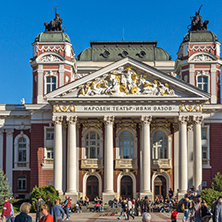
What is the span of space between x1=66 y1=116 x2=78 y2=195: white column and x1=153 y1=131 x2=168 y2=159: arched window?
10.2m

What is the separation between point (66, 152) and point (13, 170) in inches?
371

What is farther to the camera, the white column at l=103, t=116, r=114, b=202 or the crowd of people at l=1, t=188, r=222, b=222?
the white column at l=103, t=116, r=114, b=202

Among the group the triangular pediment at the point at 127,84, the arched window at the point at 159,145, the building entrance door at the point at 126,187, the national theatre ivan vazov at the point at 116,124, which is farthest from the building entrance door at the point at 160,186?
the triangular pediment at the point at 127,84

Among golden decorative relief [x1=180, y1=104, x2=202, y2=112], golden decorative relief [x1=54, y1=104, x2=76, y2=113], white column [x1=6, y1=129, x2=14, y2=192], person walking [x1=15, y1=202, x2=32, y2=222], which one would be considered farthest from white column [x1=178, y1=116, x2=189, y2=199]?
person walking [x1=15, y1=202, x2=32, y2=222]

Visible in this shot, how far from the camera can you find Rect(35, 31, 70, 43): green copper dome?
6391 centimetres

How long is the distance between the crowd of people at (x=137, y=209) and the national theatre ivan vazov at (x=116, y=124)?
2367 millimetres

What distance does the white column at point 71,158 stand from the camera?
55250 mm

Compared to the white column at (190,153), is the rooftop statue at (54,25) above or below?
above

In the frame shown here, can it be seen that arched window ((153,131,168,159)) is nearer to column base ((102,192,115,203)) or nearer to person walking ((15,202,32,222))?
column base ((102,192,115,203))

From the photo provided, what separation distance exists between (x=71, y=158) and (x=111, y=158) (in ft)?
14.4

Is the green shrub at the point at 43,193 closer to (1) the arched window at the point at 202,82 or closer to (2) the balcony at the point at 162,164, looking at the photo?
(2) the balcony at the point at 162,164

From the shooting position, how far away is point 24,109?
212 feet

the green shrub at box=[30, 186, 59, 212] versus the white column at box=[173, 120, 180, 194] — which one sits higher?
the white column at box=[173, 120, 180, 194]

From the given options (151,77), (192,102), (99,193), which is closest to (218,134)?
(192,102)
